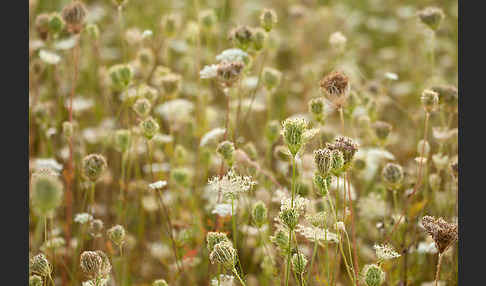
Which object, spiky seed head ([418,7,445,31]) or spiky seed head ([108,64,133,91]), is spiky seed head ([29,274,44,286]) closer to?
spiky seed head ([108,64,133,91])

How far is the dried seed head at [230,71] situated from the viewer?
157 centimetres

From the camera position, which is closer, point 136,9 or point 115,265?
point 115,265

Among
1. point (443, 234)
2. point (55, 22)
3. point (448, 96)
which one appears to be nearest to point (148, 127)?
point (55, 22)

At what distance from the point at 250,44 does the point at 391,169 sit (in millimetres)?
627

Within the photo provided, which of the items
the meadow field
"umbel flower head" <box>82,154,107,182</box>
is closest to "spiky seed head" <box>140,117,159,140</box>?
the meadow field

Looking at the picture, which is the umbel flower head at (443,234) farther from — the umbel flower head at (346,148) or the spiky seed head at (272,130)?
the spiky seed head at (272,130)

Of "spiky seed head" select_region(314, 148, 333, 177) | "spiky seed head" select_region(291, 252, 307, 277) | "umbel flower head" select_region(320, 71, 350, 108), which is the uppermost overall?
"umbel flower head" select_region(320, 71, 350, 108)

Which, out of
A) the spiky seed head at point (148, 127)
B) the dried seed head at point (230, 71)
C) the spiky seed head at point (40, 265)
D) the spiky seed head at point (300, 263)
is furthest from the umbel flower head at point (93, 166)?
the spiky seed head at point (300, 263)

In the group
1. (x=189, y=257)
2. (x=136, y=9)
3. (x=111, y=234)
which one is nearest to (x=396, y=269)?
(x=189, y=257)

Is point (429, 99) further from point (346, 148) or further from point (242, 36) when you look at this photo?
point (242, 36)

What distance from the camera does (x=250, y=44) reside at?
1758 mm

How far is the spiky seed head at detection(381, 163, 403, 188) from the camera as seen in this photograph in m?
1.59

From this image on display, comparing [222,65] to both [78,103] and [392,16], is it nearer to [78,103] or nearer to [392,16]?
[78,103]

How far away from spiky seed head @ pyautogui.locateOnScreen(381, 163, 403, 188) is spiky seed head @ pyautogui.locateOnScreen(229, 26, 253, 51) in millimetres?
619
